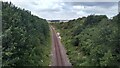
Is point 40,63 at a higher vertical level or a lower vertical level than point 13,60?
lower

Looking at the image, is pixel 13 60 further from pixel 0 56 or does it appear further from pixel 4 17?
pixel 4 17

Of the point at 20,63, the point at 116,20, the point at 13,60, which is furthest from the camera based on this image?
the point at 116,20

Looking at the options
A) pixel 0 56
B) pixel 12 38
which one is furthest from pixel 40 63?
pixel 0 56

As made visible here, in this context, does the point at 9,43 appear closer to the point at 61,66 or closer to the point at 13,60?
the point at 13,60

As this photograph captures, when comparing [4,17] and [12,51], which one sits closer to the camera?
[12,51]

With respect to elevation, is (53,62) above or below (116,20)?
below

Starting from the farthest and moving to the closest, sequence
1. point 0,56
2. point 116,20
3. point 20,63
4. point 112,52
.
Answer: point 116,20, point 112,52, point 20,63, point 0,56

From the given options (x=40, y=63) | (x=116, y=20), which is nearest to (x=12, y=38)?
(x=40, y=63)

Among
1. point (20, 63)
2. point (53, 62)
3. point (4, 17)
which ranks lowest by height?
point (53, 62)

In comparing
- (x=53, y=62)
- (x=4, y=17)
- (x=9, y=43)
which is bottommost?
(x=53, y=62)
